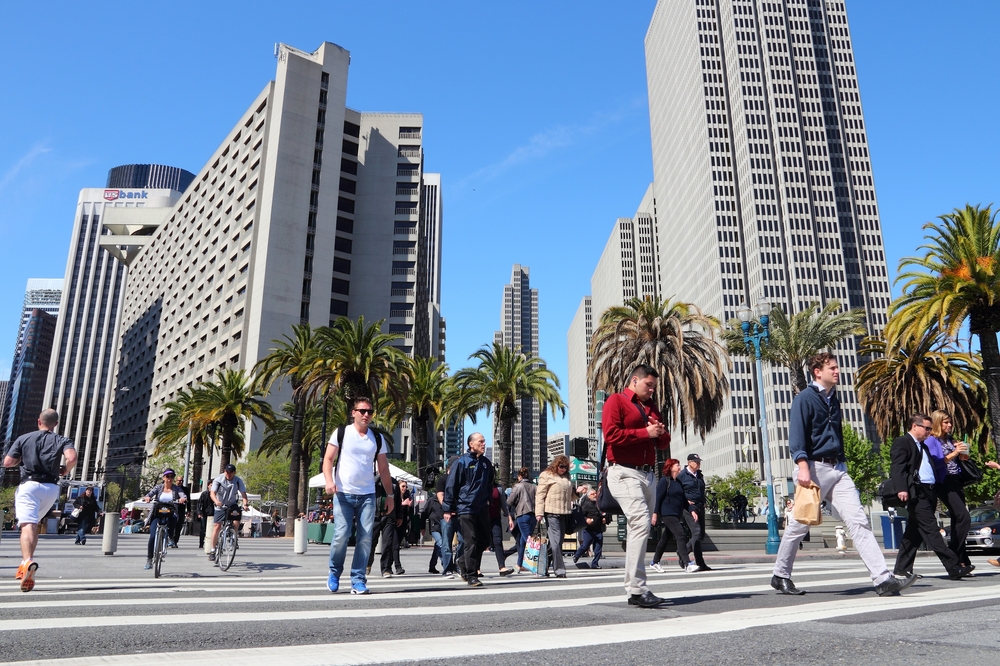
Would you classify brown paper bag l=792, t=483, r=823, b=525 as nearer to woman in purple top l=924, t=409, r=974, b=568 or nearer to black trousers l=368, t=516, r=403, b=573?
woman in purple top l=924, t=409, r=974, b=568

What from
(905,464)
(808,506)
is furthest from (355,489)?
(905,464)

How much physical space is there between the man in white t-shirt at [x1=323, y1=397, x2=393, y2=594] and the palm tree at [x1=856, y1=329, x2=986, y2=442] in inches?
921

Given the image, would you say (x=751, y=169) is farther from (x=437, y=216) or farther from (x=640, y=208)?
(x=437, y=216)

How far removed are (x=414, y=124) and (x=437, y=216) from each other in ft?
263

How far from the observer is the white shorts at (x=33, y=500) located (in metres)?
7.37

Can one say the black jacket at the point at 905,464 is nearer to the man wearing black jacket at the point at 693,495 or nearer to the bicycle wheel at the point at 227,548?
the man wearing black jacket at the point at 693,495

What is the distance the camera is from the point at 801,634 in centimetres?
386

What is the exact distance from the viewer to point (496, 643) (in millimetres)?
3672

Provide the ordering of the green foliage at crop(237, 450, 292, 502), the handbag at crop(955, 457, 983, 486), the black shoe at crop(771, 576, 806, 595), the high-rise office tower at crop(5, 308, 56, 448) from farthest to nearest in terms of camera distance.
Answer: the high-rise office tower at crop(5, 308, 56, 448) → the green foliage at crop(237, 450, 292, 502) → the handbag at crop(955, 457, 983, 486) → the black shoe at crop(771, 576, 806, 595)

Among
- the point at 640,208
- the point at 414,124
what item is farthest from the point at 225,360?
the point at 640,208

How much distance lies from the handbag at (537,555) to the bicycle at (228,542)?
4.94 m

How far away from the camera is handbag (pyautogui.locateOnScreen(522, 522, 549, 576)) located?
10805 millimetres

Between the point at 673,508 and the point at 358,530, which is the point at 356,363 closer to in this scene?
the point at 673,508

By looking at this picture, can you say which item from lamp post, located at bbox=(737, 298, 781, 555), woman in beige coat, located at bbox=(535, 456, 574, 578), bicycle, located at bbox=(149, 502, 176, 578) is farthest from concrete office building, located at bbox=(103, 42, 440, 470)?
woman in beige coat, located at bbox=(535, 456, 574, 578)
